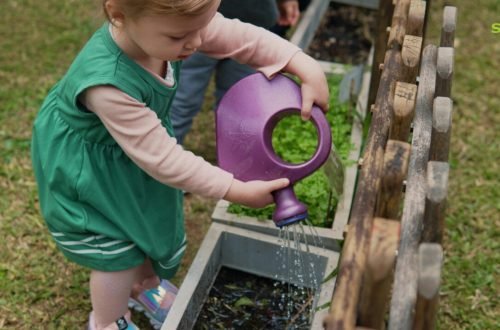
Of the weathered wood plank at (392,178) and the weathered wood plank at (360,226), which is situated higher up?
the weathered wood plank at (392,178)

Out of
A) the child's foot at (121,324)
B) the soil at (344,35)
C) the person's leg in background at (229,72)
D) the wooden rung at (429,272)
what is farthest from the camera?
the soil at (344,35)

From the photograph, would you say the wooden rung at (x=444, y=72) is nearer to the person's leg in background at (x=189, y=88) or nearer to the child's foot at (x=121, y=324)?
the child's foot at (x=121, y=324)

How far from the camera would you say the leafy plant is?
8.82 ft

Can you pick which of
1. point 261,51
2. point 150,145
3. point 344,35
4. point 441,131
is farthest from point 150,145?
point 344,35

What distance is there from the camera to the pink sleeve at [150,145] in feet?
5.70

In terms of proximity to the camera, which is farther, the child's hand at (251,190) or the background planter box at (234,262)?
the background planter box at (234,262)

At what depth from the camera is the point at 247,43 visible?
2041 mm

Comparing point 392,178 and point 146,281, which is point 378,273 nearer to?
point 392,178

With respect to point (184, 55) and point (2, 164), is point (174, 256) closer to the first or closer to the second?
point (184, 55)

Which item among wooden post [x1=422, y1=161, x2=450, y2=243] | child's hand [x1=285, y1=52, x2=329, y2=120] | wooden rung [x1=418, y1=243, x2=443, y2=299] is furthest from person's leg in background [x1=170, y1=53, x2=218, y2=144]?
wooden rung [x1=418, y1=243, x2=443, y2=299]

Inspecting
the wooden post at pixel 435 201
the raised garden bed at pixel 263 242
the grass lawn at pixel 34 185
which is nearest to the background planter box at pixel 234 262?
the raised garden bed at pixel 263 242

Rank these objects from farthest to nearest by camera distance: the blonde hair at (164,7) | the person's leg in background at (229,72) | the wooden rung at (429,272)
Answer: the person's leg in background at (229,72)
the blonde hair at (164,7)
the wooden rung at (429,272)

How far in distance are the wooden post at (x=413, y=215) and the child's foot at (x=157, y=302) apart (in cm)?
110

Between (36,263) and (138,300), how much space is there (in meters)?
0.54
